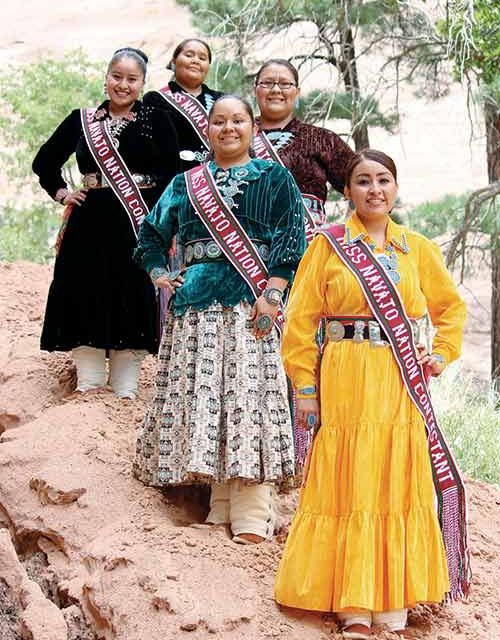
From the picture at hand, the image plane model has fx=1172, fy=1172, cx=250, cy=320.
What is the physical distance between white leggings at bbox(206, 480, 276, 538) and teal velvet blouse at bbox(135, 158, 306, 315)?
0.72 m

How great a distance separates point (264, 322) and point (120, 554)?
104 centimetres

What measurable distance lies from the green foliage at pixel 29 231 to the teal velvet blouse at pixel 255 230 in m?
10.5

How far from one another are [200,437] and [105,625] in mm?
772

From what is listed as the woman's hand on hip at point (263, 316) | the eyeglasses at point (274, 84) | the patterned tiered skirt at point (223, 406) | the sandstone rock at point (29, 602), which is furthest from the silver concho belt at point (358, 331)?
the eyeglasses at point (274, 84)

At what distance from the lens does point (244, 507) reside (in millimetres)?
4562

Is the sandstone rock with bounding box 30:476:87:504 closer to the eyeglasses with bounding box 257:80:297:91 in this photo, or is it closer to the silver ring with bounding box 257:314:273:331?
the silver ring with bounding box 257:314:273:331

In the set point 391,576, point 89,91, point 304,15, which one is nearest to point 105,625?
point 391,576

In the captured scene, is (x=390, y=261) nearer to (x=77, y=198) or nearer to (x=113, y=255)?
(x=113, y=255)

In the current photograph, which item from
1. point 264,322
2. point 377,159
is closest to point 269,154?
point 264,322

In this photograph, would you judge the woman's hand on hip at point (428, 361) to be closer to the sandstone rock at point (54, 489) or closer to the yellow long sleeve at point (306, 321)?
the yellow long sleeve at point (306, 321)

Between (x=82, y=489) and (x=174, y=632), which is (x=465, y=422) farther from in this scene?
(x=174, y=632)

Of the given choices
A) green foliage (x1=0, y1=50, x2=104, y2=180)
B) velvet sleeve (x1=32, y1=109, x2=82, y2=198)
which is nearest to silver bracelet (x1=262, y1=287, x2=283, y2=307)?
velvet sleeve (x1=32, y1=109, x2=82, y2=198)

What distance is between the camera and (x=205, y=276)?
4.62 metres

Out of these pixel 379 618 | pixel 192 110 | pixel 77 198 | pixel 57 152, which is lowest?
pixel 379 618
